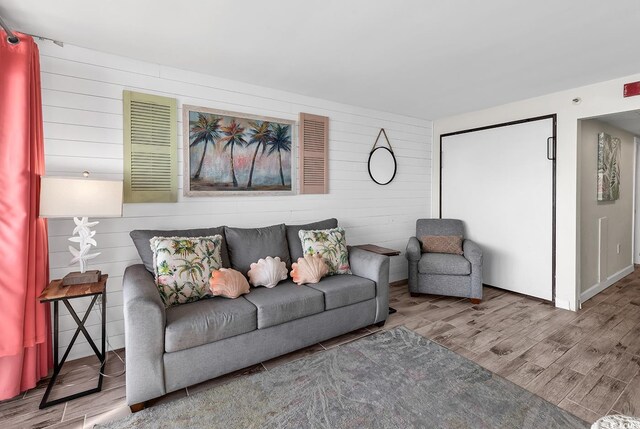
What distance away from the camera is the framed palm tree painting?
118 inches

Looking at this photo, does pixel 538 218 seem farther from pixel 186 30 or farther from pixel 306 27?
pixel 186 30

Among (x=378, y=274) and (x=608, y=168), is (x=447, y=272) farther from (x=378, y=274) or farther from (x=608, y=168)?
(x=608, y=168)

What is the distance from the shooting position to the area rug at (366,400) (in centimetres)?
183

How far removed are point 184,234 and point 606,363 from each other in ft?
11.3

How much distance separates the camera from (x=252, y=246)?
2.92m

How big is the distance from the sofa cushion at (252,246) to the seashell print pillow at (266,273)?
3.4 inches

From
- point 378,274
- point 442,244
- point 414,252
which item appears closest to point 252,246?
point 378,274

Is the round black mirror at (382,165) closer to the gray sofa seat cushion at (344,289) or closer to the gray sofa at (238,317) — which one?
the gray sofa at (238,317)

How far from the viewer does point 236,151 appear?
3205 millimetres

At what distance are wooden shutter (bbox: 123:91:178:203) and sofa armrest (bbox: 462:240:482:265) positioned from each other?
128 inches

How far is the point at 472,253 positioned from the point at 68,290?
3.81m

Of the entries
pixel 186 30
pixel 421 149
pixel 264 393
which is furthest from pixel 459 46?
pixel 264 393

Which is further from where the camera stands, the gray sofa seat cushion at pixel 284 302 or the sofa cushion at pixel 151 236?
the sofa cushion at pixel 151 236

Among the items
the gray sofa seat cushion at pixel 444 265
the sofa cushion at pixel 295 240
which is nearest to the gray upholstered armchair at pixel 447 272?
the gray sofa seat cushion at pixel 444 265
